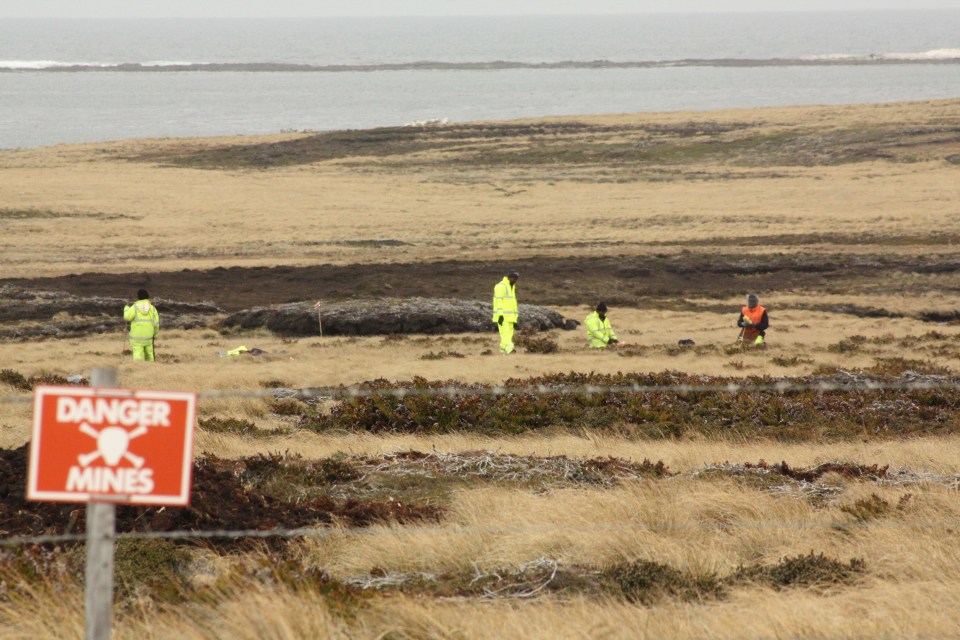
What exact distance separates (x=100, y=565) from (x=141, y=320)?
15.9 metres

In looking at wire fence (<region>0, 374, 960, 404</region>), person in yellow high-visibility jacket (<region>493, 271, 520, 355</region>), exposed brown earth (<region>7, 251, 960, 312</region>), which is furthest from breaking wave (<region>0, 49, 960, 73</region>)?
wire fence (<region>0, 374, 960, 404</region>)

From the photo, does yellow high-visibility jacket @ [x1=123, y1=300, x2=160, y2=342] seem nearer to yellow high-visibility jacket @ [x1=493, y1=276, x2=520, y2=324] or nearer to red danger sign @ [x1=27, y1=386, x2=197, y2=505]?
yellow high-visibility jacket @ [x1=493, y1=276, x2=520, y2=324]

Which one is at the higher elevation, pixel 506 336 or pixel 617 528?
pixel 617 528

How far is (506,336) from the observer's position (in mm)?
20719

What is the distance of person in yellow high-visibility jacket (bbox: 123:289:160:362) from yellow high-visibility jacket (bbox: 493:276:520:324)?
20.5ft

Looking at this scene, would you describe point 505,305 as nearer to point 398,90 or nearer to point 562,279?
point 562,279

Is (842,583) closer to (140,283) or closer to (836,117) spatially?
(140,283)

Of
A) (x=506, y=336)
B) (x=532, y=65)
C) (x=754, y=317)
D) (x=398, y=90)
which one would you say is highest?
(x=532, y=65)

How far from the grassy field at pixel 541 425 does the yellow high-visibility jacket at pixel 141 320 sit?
1.23m

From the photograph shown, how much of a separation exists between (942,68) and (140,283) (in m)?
155

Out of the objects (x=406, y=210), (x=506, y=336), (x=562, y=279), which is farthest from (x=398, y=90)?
(x=506, y=336)

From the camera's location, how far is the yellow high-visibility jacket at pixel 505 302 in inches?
797

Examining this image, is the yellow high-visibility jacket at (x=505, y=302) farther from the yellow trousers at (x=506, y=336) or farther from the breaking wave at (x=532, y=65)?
the breaking wave at (x=532, y=65)

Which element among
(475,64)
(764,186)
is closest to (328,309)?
(764,186)
